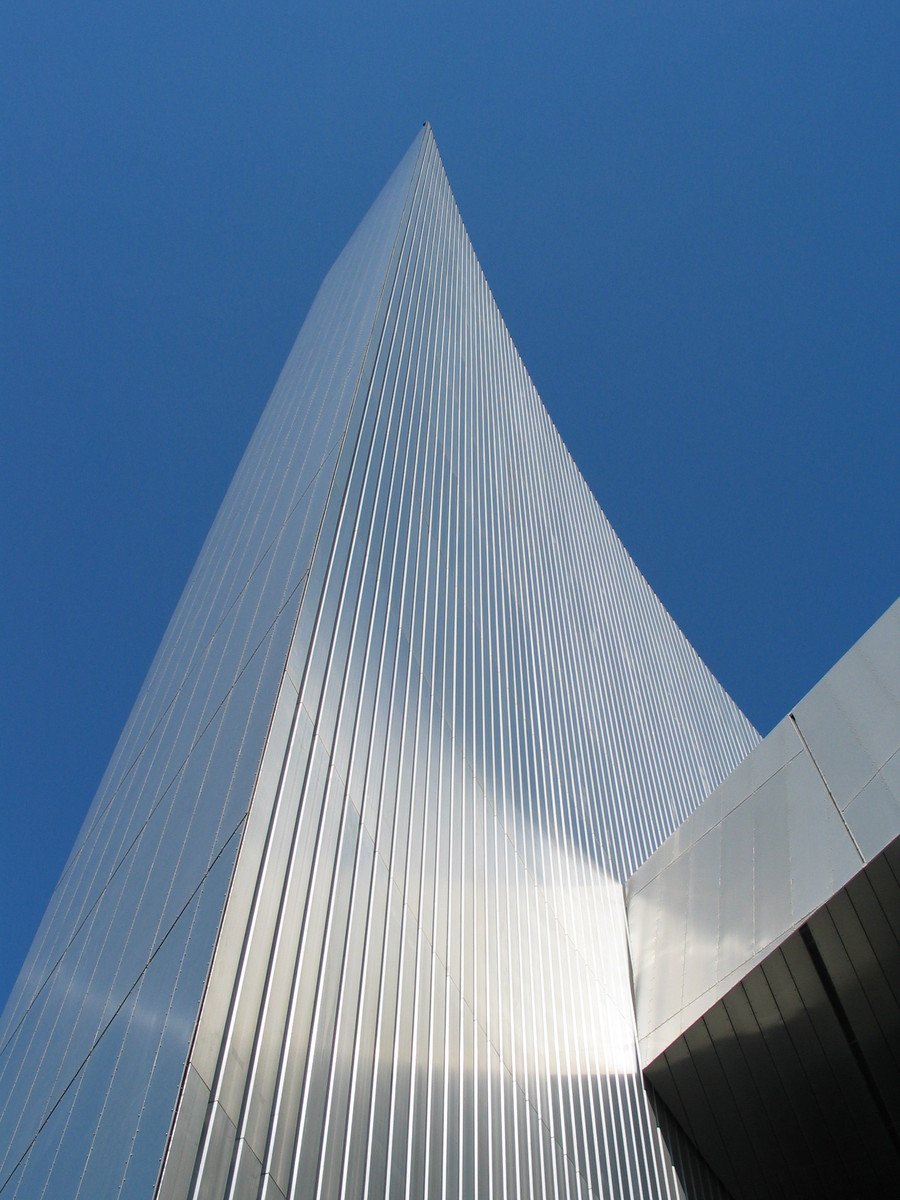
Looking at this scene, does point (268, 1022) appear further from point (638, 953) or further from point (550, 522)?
point (550, 522)

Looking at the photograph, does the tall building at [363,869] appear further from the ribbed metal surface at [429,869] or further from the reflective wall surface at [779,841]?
the reflective wall surface at [779,841]

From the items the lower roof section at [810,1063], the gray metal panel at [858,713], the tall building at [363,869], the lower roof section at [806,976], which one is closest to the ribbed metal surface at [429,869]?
the tall building at [363,869]

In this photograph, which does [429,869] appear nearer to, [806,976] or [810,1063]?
[806,976]

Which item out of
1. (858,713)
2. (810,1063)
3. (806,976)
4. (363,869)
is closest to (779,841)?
(806,976)

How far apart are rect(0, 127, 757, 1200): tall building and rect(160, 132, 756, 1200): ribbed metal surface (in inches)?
1.6

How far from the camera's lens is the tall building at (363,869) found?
6473 millimetres

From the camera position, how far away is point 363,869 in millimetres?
8609

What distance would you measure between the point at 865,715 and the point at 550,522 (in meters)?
13.9

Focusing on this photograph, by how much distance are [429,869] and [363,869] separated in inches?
61.7

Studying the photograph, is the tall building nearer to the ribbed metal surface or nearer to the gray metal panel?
the ribbed metal surface

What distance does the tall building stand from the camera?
6473 mm

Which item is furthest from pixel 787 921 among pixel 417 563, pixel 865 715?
pixel 417 563

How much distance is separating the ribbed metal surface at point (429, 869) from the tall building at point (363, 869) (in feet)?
0.13

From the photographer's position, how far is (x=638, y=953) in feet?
49.2
